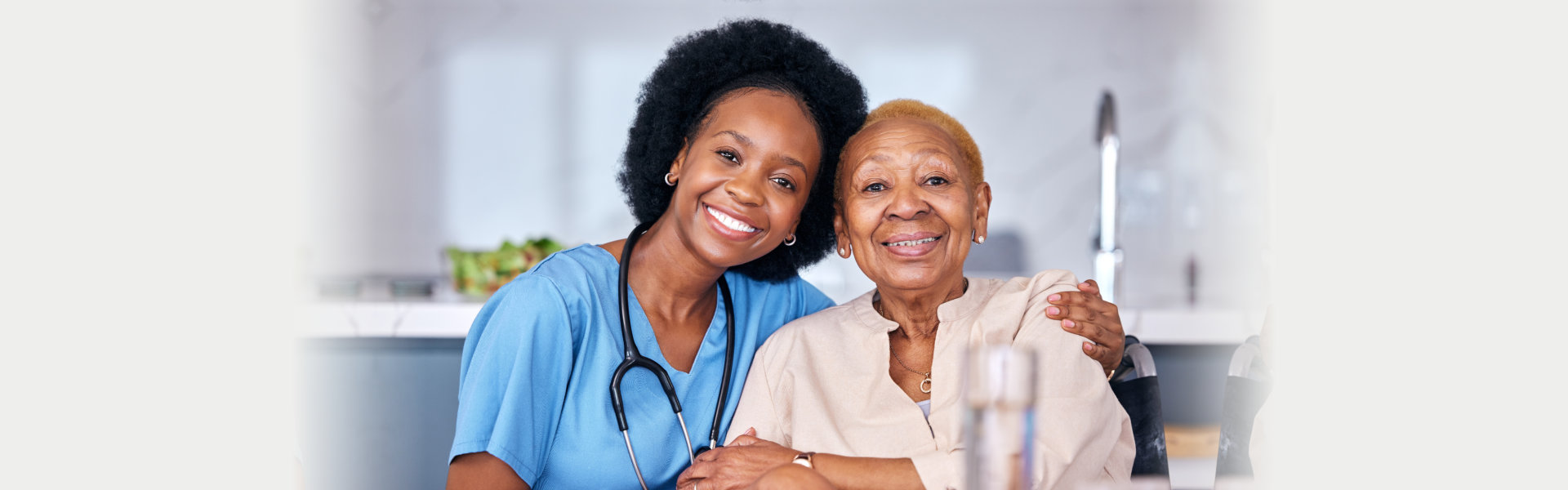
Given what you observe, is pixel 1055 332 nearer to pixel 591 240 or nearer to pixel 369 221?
pixel 591 240

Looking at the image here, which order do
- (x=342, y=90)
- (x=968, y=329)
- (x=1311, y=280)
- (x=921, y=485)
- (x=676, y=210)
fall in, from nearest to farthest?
(x=1311, y=280) → (x=921, y=485) → (x=968, y=329) → (x=676, y=210) → (x=342, y=90)

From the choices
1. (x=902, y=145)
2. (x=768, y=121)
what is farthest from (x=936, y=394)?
(x=768, y=121)

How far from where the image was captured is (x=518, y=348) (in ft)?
4.35

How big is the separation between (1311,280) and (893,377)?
0.63 metres

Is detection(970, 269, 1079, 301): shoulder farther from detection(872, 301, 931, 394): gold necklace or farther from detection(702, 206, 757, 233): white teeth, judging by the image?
detection(702, 206, 757, 233): white teeth

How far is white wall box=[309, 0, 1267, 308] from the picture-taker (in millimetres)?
3463

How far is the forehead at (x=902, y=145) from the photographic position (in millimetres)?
1341

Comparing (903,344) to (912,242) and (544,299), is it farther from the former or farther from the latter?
(544,299)

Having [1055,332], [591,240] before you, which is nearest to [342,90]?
[591,240]

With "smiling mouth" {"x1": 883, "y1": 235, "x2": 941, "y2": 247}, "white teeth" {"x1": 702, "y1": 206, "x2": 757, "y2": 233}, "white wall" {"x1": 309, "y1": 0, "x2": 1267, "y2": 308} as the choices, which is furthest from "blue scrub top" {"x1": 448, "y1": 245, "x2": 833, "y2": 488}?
"white wall" {"x1": 309, "y1": 0, "x2": 1267, "y2": 308}

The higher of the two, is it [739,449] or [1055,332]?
[1055,332]

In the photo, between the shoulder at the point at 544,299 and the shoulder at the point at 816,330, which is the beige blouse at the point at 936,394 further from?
the shoulder at the point at 544,299

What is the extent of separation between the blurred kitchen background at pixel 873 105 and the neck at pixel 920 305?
181cm

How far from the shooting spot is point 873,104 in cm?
358
